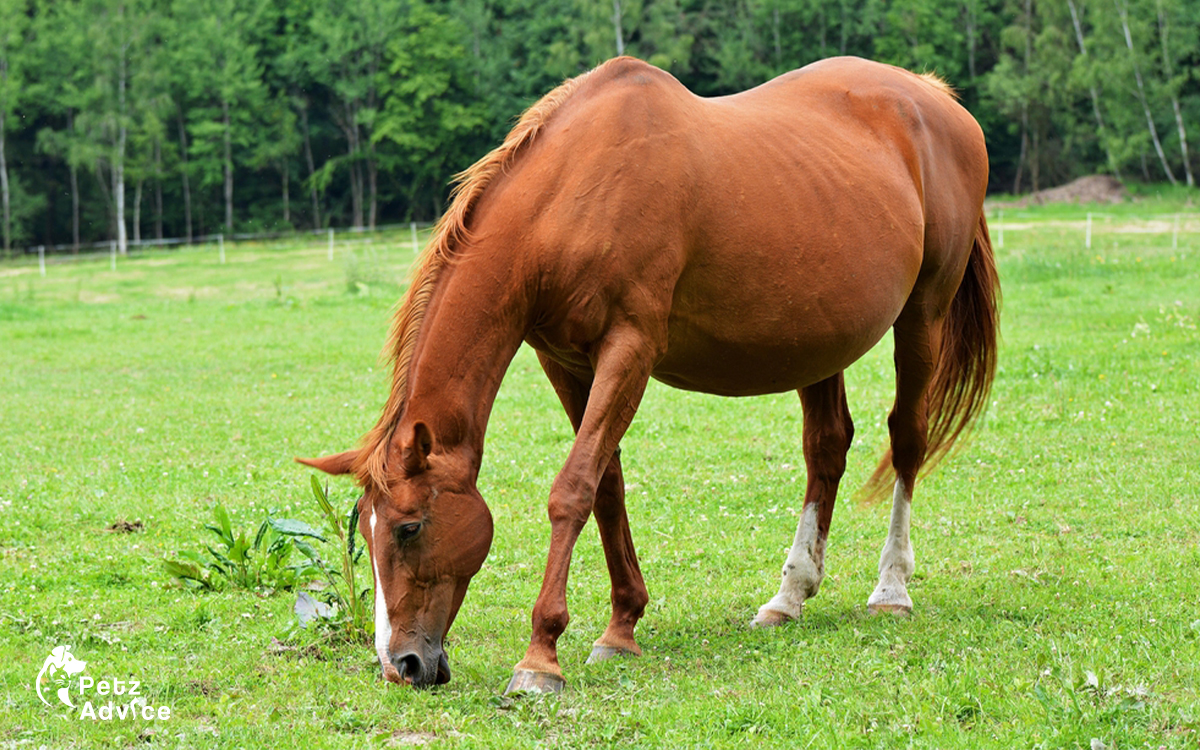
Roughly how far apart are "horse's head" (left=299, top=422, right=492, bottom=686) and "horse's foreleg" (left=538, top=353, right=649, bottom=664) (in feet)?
2.72

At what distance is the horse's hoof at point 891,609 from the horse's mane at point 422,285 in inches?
97.9

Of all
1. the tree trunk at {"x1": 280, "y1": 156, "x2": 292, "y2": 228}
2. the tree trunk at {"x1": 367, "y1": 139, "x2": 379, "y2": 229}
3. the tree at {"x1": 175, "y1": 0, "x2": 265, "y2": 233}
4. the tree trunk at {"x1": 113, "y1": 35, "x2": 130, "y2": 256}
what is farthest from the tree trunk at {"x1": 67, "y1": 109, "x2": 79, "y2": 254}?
the tree trunk at {"x1": 367, "y1": 139, "x2": 379, "y2": 229}

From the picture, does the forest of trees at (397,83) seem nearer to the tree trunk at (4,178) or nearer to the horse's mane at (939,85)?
the tree trunk at (4,178)

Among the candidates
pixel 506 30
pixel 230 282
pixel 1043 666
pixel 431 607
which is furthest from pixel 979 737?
pixel 506 30

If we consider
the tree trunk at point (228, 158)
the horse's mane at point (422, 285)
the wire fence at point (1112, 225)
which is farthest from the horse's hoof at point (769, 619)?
the tree trunk at point (228, 158)

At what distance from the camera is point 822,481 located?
5.54 meters

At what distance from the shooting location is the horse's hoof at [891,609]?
499cm

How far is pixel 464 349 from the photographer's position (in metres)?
4.00

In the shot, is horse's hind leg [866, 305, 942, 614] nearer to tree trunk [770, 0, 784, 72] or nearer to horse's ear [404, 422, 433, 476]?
horse's ear [404, 422, 433, 476]

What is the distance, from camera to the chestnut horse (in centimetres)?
397

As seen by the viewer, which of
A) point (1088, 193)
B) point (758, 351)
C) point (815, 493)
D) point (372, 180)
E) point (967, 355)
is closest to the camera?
point (758, 351)

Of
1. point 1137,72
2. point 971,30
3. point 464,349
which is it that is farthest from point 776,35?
point 464,349

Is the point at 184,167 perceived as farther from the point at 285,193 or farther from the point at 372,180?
the point at 372,180

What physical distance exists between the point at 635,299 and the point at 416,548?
1.22m
